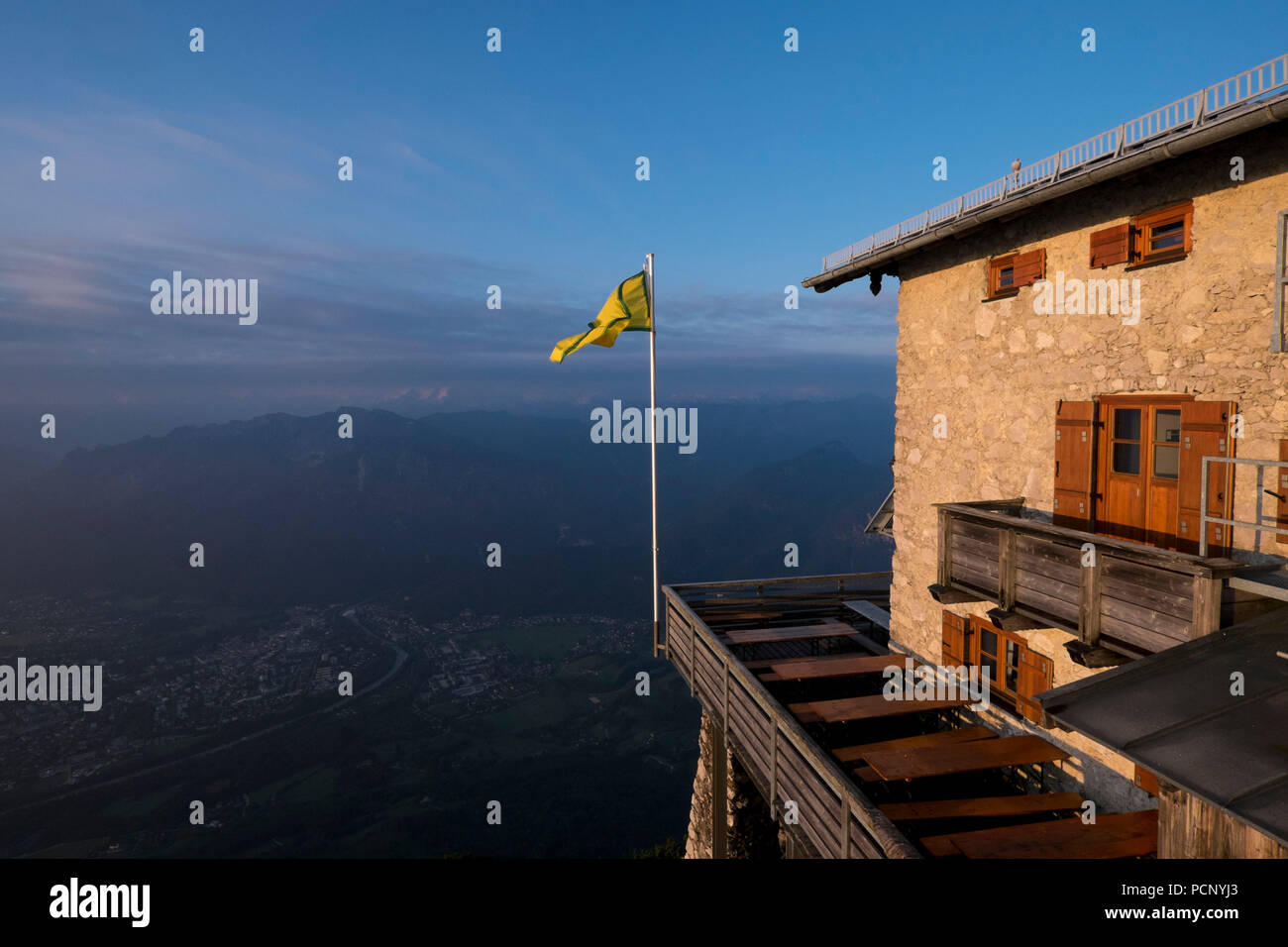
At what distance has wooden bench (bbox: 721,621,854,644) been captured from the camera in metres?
15.5

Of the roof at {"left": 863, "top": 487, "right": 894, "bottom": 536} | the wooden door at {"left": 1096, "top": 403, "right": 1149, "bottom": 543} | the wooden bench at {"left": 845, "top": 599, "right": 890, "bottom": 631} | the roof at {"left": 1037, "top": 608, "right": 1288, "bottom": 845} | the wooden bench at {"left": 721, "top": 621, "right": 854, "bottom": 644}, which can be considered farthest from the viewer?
the roof at {"left": 863, "top": 487, "right": 894, "bottom": 536}

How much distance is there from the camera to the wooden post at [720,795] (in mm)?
14805

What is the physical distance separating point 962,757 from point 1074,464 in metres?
4.65

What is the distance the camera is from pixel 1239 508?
7918mm

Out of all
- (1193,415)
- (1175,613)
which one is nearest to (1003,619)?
(1175,613)

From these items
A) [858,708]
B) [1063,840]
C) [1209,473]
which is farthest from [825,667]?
[1209,473]

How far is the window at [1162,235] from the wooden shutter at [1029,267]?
148cm

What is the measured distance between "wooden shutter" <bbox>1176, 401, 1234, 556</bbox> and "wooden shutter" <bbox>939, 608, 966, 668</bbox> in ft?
13.8

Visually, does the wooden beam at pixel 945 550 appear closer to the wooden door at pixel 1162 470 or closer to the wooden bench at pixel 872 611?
the wooden door at pixel 1162 470

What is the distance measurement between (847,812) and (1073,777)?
4.79 meters

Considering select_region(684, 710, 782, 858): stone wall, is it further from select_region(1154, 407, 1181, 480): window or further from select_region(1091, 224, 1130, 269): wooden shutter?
select_region(1091, 224, 1130, 269): wooden shutter

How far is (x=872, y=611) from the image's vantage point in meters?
17.5

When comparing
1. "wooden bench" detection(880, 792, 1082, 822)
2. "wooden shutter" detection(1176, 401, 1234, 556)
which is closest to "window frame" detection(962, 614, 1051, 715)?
"wooden bench" detection(880, 792, 1082, 822)
